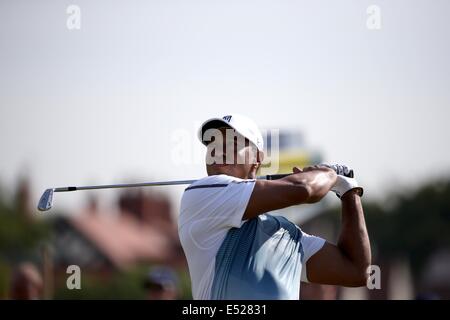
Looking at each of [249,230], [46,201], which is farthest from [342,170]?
[46,201]

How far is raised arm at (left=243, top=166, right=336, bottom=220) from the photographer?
6930 mm

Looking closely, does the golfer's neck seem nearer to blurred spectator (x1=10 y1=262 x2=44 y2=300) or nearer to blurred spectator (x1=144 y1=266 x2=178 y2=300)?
blurred spectator (x1=144 y1=266 x2=178 y2=300)

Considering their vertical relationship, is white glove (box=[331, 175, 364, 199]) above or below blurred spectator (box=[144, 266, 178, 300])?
above

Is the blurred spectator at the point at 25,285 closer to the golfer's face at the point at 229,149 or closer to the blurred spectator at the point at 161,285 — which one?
the blurred spectator at the point at 161,285

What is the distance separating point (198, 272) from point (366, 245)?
1.17 meters

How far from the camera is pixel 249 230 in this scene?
7.04 metres

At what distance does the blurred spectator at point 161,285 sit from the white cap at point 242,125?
14.2 feet

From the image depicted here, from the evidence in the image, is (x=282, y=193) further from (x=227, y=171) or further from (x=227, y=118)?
(x=227, y=118)

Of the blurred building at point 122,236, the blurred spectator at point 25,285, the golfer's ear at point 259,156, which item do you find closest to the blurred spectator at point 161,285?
the blurred spectator at point 25,285

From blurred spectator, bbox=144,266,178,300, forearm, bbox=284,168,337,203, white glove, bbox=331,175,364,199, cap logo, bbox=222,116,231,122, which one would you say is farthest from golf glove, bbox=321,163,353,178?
blurred spectator, bbox=144,266,178,300

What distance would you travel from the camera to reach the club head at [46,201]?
30.4 ft

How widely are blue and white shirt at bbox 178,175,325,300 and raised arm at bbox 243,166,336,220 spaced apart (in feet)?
0.17

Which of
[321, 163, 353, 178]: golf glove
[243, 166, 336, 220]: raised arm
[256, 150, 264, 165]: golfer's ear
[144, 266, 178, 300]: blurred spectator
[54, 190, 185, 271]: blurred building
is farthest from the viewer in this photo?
[54, 190, 185, 271]: blurred building

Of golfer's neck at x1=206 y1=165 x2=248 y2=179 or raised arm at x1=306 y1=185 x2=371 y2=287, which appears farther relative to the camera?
raised arm at x1=306 y1=185 x2=371 y2=287
